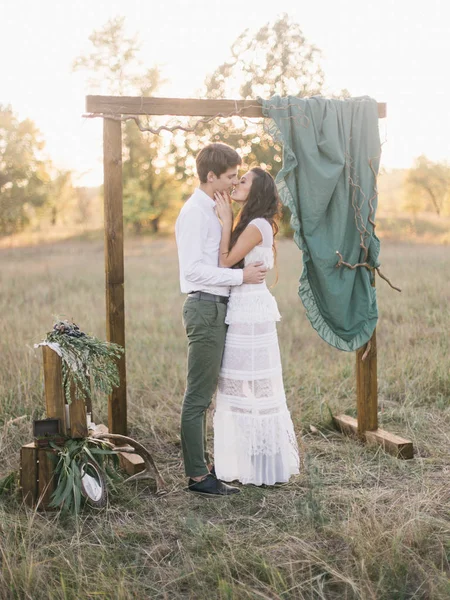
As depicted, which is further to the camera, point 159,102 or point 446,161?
point 446,161

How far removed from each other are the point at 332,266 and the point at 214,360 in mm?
1075

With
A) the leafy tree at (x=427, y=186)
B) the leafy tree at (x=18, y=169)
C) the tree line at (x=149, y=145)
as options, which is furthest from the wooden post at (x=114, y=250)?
the leafy tree at (x=18, y=169)

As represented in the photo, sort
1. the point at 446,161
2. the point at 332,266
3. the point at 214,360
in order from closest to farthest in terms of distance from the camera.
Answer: the point at 214,360 → the point at 332,266 → the point at 446,161

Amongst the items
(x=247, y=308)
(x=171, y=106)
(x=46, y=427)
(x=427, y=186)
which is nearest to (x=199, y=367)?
(x=247, y=308)

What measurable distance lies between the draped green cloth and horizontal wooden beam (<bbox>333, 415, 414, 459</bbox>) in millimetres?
645

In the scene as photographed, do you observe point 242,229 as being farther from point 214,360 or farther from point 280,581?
point 280,581

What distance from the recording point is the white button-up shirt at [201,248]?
3.83 meters

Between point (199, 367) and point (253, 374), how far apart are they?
0.32m

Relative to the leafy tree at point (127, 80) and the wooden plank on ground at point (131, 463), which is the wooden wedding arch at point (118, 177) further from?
the leafy tree at point (127, 80)

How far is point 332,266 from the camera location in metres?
4.51

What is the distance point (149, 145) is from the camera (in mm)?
21422

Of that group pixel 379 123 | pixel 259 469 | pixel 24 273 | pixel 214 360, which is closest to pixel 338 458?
pixel 259 469

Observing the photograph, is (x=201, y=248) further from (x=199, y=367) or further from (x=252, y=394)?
(x=252, y=394)

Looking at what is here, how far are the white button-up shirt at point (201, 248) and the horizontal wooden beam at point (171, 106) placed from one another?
0.65 meters
